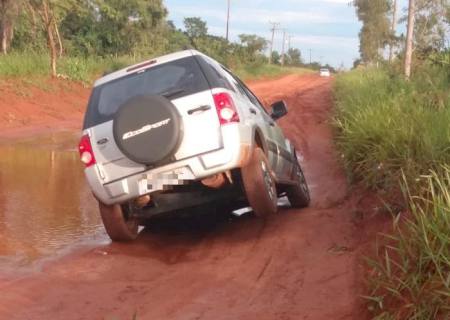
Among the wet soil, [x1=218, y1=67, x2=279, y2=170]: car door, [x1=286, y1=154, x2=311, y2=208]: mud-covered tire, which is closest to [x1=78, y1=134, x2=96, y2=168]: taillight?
[x1=218, y1=67, x2=279, y2=170]: car door

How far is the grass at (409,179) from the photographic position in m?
3.72

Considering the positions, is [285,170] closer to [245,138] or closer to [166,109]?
[245,138]

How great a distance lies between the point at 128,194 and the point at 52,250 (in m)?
1.15

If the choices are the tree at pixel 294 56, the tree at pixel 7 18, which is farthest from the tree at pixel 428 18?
the tree at pixel 294 56

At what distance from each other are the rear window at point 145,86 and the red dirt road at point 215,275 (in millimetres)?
1327

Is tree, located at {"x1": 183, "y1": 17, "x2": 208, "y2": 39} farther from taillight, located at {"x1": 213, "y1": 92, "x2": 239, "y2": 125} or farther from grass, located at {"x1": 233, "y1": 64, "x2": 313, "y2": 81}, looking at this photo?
taillight, located at {"x1": 213, "y1": 92, "x2": 239, "y2": 125}

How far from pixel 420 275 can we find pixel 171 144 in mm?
2420

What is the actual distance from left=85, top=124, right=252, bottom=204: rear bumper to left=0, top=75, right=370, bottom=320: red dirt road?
2.23 ft

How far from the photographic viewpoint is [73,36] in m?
35.5

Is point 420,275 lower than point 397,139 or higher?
lower

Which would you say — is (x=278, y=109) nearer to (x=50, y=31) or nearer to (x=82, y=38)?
(x=50, y=31)

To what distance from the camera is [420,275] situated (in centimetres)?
382

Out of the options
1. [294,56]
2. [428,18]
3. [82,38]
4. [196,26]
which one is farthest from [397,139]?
[294,56]

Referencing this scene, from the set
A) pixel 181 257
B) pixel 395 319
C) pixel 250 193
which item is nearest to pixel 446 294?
pixel 395 319
